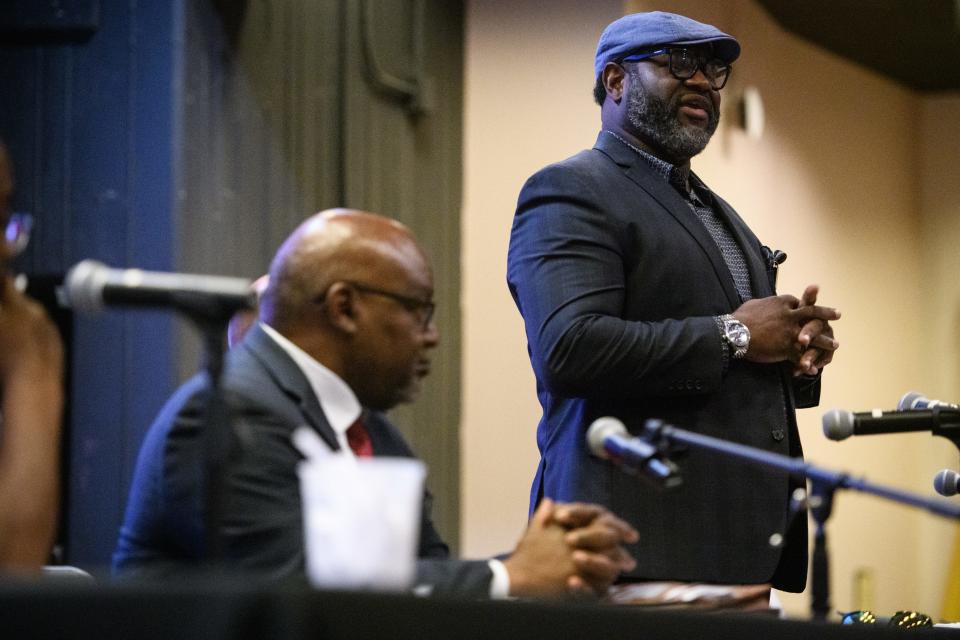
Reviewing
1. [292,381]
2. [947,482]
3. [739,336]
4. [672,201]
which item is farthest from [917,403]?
[292,381]

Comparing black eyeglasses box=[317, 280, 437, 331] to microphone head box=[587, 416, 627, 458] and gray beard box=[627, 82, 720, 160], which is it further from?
gray beard box=[627, 82, 720, 160]

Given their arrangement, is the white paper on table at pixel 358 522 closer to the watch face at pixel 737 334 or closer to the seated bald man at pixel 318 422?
the seated bald man at pixel 318 422

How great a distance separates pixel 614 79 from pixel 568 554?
140 centimetres

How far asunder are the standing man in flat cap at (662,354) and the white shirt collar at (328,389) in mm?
513

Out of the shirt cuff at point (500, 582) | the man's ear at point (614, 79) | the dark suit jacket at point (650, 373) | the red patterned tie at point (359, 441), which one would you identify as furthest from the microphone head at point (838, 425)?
the man's ear at point (614, 79)

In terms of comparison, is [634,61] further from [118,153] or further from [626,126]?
[118,153]

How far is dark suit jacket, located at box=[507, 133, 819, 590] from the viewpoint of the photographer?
258 centimetres

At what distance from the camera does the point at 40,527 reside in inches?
72.4

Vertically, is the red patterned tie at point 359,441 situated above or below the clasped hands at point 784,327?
below

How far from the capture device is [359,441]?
7.46 feet

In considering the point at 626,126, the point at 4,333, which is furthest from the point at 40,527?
the point at 626,126

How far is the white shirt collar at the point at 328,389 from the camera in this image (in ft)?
7.07

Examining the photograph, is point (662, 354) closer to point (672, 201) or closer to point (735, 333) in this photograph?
point (735, 333)

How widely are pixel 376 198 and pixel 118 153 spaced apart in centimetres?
112
